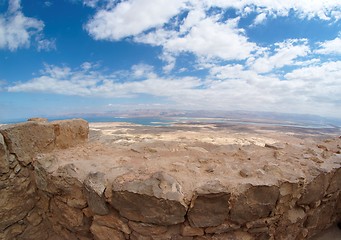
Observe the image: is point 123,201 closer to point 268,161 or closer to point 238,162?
point 238,162

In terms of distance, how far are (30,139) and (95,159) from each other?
1.33 m

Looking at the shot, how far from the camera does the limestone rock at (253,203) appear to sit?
3.06 meters

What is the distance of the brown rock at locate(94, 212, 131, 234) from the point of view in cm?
319

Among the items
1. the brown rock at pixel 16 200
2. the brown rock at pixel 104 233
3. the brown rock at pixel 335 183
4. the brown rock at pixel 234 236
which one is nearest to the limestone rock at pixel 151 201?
the brown rock at pixel 104 233

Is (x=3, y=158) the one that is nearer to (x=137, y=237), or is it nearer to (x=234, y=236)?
(x=137, y=237)

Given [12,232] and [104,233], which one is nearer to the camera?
[104,233]

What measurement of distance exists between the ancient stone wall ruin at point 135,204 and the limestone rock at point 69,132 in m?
0.23

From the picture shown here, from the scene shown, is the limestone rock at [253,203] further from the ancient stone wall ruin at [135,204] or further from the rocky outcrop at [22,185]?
the rocky outcrop at [22,185]

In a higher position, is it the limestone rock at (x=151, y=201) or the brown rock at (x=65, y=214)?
the limestone rock at (x=151, y=201)

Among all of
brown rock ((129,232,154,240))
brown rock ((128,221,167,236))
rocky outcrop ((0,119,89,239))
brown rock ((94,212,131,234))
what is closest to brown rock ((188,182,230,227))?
brown rock ((128,221,167,236))

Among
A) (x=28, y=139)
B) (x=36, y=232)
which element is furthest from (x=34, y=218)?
(x=28, y=139)

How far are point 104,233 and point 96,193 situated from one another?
2.29 ft

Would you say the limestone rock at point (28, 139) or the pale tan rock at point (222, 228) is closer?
the pale tan rock at point (222, 228)

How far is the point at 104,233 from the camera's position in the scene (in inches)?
131
